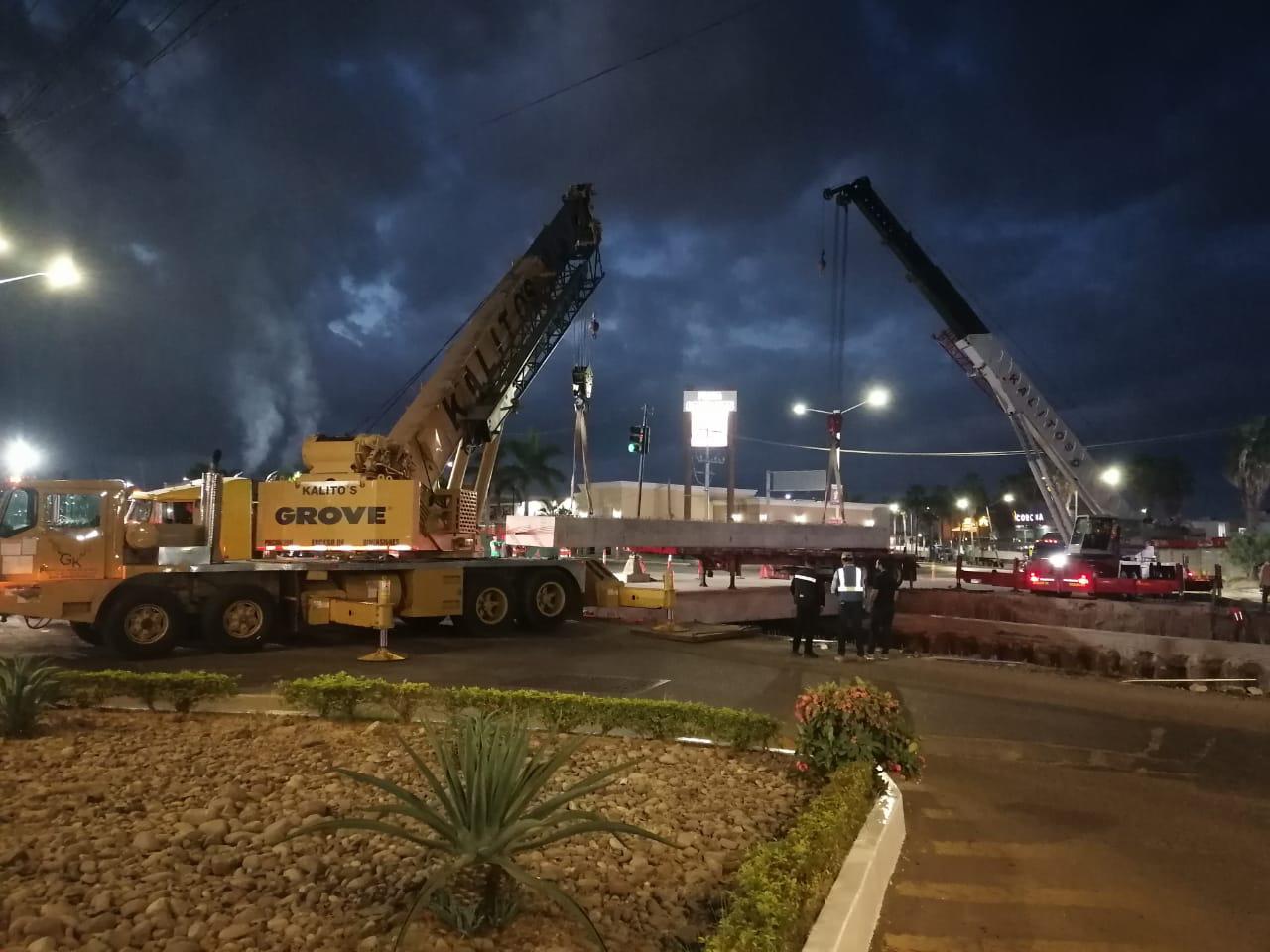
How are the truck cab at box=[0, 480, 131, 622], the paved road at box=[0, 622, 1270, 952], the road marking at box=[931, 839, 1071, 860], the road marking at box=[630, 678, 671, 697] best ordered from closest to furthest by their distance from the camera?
the paved road at box=[0, 622, 1270, 952]
the road marking at box=[931, 839, 1071, 860]
the road marking at box=[630, 678, 671, 697]
the truck cab at box=[0, 480, 131, 622]

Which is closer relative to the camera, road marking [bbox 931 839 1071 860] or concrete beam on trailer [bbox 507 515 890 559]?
road marking [bbox 931 839 1071 860]

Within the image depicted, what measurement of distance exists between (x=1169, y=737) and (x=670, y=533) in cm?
1907

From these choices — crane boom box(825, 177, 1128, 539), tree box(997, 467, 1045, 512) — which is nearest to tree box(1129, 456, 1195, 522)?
tree box(997, 467, 1045, 512)

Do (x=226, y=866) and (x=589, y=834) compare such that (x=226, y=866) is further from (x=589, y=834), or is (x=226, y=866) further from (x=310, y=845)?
(x=589, y=834)

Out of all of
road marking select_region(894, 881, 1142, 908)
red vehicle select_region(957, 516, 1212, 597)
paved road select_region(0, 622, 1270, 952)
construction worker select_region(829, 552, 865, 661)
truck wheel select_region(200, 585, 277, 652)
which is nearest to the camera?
paved road select_region(0, 622, 1270, 952)

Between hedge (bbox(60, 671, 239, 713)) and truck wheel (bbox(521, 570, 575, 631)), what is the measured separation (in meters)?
8.14


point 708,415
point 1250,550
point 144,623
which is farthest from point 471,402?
point 1250,550

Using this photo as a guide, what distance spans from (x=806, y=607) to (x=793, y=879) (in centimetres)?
1080

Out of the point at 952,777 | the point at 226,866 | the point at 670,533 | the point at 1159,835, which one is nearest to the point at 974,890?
the point at 1159,835

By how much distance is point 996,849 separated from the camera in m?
5.78

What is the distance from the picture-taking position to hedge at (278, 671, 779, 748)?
740 centimetres

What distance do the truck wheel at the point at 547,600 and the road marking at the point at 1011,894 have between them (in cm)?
1164

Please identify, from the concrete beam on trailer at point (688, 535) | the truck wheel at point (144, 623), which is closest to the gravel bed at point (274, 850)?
the truck wheel at point (144, 623)

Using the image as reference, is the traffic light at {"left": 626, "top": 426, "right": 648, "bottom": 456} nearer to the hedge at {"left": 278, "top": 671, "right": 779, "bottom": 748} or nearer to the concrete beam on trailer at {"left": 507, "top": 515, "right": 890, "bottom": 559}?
the concrete beam on trailer at {"left": 507, "top": 515, "right": 890, "bottom": 559}
